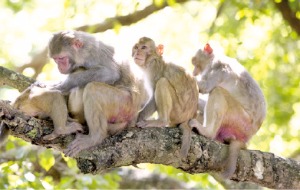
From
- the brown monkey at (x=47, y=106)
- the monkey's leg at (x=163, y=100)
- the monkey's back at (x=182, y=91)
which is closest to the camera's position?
the brown monkey at (x=47, y=106)

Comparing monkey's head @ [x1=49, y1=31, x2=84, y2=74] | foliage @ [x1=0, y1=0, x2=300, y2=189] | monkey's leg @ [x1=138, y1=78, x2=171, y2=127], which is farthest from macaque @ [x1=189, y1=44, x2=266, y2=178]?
monkey's head @ [x1=49, y1=31, x2=84, y2=74]

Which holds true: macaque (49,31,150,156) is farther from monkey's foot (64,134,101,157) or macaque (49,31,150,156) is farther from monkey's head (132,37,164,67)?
monkey's head (132,37,164,67)

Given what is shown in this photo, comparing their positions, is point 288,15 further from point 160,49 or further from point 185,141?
point 185,141

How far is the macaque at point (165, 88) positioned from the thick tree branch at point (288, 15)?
3.33m

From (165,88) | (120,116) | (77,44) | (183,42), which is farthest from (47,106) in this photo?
(183,42)

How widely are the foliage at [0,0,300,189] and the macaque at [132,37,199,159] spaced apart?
1.39 meters

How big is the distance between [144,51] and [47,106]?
4.91 feet

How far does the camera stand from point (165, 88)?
596 cm

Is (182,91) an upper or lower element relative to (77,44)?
lower

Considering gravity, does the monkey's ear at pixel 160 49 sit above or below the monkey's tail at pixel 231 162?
above

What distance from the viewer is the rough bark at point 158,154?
185 inches

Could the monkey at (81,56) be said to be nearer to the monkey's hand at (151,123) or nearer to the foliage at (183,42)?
the monkey's hand at (151,123)

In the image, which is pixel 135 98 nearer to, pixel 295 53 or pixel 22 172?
pixel 22 172

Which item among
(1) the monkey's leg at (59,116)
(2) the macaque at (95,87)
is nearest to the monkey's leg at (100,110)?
(2) the macaque at (95,87)
